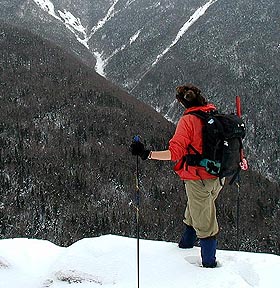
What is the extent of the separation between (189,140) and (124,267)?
2.26 metres

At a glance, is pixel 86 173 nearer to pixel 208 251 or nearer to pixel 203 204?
pixel 208 251

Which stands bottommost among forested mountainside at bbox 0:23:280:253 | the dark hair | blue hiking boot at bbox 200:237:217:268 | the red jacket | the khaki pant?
forested mountainside at bbox 0:23:280:253

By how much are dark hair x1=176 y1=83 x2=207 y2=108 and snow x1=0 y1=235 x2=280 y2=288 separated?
252 cm

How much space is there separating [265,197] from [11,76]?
107168mm

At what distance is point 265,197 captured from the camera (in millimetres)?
104312

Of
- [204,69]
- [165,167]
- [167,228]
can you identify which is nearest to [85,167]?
[165,167]

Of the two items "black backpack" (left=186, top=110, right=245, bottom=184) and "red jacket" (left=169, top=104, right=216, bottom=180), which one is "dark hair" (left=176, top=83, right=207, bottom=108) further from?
"black backpack" (left=186, top=110, right=245, bottom=184)

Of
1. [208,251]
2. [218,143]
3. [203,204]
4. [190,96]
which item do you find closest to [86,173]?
[208,251]

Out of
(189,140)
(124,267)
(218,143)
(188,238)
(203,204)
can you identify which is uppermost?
(218,143)

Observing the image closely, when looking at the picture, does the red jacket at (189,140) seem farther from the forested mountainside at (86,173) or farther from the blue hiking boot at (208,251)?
the forested mountainside at (86,173)

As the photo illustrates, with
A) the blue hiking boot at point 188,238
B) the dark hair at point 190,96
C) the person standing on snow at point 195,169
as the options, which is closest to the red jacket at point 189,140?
the person standing on snow at point 195,169

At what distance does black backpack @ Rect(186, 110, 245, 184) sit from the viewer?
6.13 metres

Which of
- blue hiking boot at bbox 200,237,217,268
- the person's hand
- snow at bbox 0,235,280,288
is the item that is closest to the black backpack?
the person's hand

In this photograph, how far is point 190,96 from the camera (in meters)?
6.45
